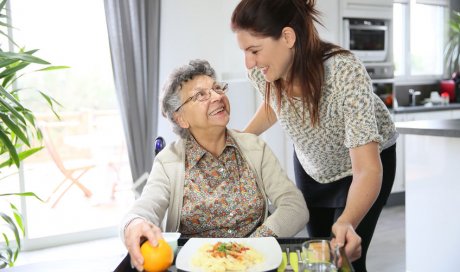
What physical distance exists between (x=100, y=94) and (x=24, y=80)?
2.10 ft

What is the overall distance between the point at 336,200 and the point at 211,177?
1.59 feet

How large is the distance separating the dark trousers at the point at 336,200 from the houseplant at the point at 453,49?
459cm

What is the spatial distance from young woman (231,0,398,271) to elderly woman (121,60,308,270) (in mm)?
179

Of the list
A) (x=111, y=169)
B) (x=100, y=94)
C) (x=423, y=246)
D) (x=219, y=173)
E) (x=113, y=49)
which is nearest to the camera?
(x=219, y=173)

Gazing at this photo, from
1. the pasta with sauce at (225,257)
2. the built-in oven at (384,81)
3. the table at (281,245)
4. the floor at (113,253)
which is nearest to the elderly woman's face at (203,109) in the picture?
the table at (281,245)

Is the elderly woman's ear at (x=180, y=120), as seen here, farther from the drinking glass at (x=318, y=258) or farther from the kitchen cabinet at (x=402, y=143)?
the kitchen cabinet at (x=402, y=143)

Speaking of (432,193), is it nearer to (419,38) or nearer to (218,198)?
(218,198)

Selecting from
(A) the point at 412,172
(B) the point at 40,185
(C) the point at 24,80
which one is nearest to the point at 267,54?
(A) the point at 412,172

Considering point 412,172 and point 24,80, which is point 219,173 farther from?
point 24,80

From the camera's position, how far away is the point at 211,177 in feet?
5.63

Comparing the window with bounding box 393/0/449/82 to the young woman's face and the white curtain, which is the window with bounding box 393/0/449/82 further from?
the young woman's face

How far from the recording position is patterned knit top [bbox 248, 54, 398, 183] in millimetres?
1419

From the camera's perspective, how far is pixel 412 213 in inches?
111

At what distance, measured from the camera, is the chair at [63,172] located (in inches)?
173
